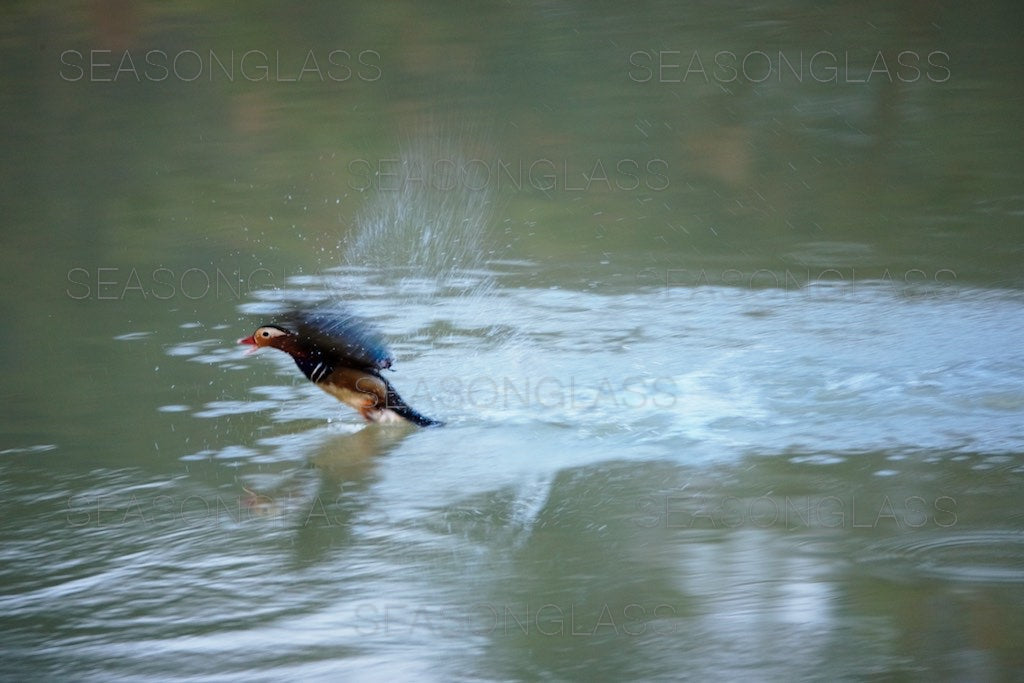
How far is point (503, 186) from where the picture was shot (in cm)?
594

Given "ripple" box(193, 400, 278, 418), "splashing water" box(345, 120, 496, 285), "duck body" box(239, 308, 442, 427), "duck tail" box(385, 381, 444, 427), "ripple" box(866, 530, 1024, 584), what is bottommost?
"ripple" box(866, 530, 1024, 584)

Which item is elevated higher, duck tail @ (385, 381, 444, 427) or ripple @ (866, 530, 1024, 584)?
duck tail @ (385, 381, 444, 427)

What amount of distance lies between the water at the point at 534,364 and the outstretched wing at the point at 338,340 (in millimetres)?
246

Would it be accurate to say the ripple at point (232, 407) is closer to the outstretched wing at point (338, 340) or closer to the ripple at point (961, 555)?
the outstretched wing at point (338, 340)

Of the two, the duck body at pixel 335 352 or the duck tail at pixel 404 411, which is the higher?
the duck body at pixel 335 352

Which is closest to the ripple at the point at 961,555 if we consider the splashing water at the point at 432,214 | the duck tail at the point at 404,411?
the duck tail at the point at 404,411

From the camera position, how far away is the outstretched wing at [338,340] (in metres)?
3.78

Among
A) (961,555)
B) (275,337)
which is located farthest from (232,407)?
(961,555)

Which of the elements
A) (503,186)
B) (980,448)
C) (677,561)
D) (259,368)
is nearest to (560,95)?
(503,186)

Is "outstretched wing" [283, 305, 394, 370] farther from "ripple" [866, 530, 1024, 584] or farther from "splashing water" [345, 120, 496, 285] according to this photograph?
"ripple" [866, 530, 1024, 584]

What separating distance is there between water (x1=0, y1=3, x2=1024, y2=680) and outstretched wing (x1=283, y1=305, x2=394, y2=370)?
0.81ft

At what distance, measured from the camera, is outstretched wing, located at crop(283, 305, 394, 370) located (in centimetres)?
378

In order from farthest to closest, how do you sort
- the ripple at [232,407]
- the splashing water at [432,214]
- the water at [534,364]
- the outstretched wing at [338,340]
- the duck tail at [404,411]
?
the splashing water at [432,214], the ripple at [232,407], the duck tail at [404,411], the outstretched wing at [338,340], the water at [534,364]

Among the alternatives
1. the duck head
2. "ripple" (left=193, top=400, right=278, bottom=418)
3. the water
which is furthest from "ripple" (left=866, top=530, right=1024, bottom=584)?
"ripple" (left=193, top=400, right=278, bottom=418)
